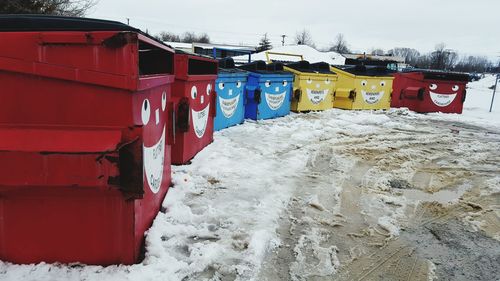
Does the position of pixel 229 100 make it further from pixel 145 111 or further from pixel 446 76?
pixel 446 76

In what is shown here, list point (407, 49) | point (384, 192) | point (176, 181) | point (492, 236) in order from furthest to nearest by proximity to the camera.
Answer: point (407, 49), point (384, 192), point (176, 181), point (492, 236)

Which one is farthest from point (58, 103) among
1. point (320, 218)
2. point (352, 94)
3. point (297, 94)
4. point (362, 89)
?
point (362, 89)

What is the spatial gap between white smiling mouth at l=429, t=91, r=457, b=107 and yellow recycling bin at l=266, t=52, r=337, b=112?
3.22m

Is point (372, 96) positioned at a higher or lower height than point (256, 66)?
lower

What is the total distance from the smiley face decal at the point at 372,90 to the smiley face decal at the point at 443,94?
1.41 m

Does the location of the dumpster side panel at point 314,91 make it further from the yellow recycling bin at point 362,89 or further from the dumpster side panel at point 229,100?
the dumpster side panel at point 229,100

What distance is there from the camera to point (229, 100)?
6742 mm

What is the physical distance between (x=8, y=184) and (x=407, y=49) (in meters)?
144

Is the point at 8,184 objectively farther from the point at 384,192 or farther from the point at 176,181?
the point at 384,192

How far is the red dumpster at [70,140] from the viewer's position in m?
1.82

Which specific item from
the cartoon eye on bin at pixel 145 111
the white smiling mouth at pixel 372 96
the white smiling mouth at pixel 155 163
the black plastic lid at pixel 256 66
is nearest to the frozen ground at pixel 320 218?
the white smiling mouth at pixel 155 163

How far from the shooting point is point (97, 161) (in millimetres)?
1814

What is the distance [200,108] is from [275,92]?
4.18 metres

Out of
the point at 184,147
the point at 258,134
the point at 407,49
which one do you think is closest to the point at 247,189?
the point at 184,147
